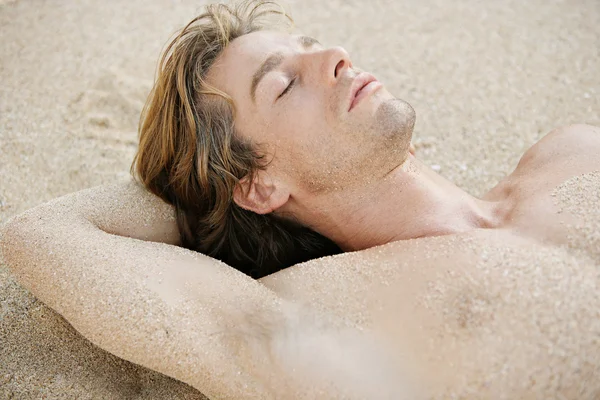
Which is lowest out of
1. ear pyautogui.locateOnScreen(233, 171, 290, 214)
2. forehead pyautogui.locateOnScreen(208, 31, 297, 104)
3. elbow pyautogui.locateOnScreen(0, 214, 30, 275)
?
elbow pyautogui.locateOnScreen(0, 214, 30, 275)

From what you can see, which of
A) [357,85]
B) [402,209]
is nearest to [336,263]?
[402,209]

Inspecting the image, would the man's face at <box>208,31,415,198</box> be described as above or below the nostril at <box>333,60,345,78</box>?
below

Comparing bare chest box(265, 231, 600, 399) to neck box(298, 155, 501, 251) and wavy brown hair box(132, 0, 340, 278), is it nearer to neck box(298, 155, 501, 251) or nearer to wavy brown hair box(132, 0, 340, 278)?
neck box(298, 155, 501, 251)

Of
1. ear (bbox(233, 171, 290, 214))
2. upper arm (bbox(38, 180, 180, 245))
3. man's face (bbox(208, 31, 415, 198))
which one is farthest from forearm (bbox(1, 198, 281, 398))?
man's face (bbox(208, 31, 415, 198))

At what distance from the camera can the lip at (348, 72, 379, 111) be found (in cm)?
196

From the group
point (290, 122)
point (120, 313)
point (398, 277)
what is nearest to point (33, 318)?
point (120, 313)

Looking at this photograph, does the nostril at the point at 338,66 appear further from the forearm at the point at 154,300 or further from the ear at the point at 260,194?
the forearm at the point at 154,300

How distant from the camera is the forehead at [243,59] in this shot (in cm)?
207

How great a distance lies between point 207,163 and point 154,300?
59 cm

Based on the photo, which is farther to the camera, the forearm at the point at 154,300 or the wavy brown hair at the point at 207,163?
the wavy brown hair at the point at 207,163

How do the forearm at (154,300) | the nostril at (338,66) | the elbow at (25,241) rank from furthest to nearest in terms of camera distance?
the nostril at (338,66)
the elbow at (25,241)
the forearm at (154,300)

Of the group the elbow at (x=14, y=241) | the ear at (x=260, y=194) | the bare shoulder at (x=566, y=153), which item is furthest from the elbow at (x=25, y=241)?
the bare shoulder at (x=566, y=153)

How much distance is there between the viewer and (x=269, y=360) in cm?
165

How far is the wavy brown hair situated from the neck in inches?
9.2
